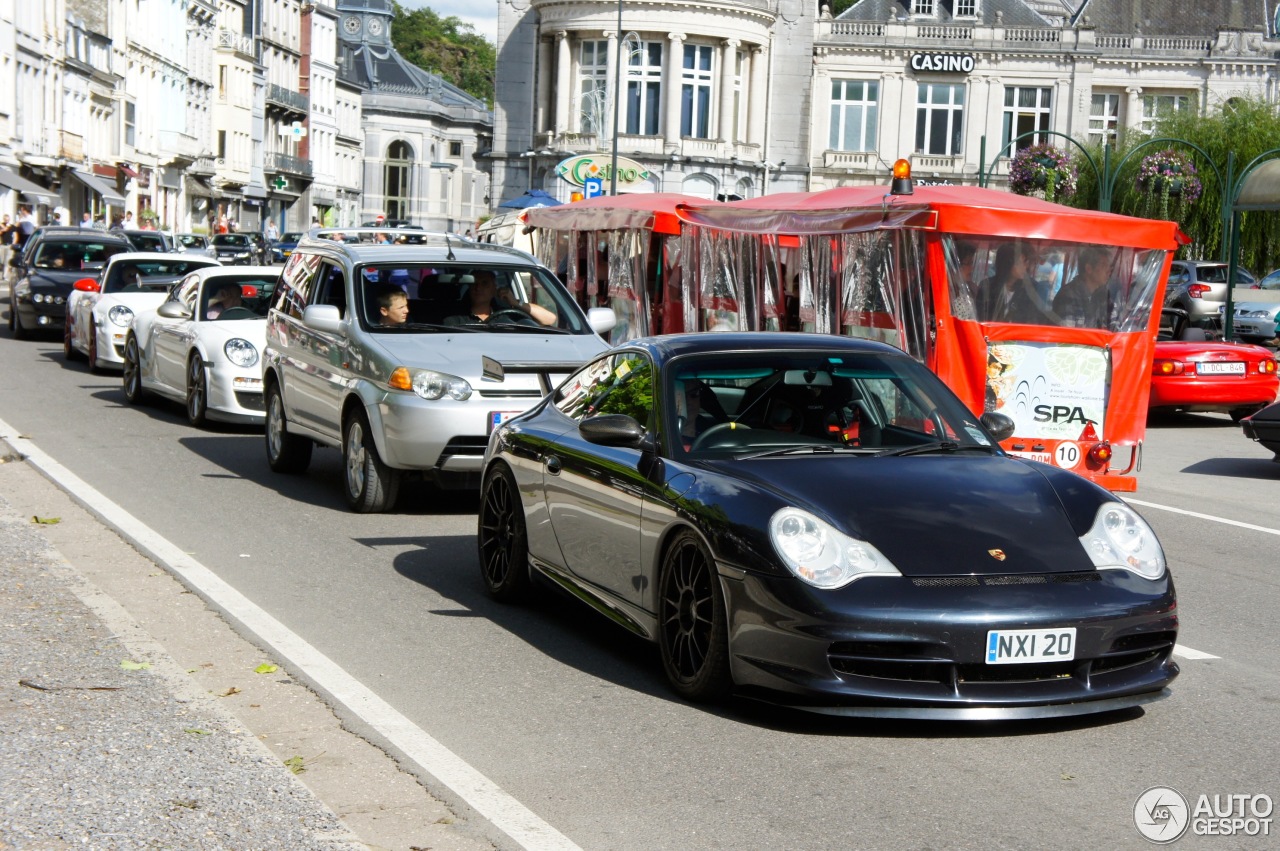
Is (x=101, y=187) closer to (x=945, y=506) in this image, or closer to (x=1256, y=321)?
(x=1256, y=321)

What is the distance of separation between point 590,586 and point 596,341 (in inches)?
196

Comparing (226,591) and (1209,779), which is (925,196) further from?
(1209,779)

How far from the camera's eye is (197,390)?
16.6m

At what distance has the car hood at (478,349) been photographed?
11239mm

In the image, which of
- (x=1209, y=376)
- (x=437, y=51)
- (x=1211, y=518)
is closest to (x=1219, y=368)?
(x=1209, y=376)

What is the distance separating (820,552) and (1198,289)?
3729cm

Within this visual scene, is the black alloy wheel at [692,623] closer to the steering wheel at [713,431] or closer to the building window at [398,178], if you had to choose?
the steering wheel at [713,431]

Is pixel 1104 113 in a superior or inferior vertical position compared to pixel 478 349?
superior

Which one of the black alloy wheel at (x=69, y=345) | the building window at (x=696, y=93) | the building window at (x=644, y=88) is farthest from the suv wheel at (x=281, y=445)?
the building window at (x=696, y=93)

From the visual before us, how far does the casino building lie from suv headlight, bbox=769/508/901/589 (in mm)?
66470

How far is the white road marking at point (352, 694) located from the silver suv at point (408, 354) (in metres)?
1.66

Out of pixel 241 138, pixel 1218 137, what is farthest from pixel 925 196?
pixel 241 138

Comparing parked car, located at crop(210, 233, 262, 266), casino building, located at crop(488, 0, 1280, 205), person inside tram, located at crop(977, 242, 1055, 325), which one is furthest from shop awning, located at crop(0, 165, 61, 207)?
person inside tram, located at crop(977, 242, 1055, 325)

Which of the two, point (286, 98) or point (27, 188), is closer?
point (27, 188)
